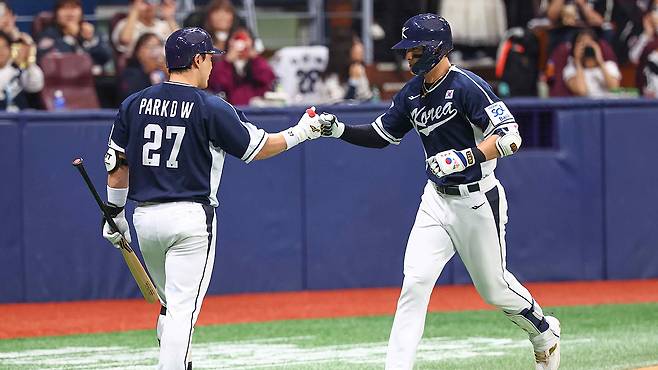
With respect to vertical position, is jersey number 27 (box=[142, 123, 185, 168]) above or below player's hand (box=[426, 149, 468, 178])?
above

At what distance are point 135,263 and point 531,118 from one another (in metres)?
6.40

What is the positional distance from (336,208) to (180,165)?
20.0 feet

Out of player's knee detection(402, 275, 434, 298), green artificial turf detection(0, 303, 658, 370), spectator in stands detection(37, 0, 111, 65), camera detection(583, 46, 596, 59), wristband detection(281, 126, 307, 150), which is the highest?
spectator in stands detection(37, 0, 111, 65)

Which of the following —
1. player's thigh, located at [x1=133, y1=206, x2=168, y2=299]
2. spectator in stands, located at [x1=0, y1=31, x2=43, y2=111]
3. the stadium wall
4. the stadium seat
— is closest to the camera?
player's thigh, located at [x1=133, y1=206, x2=168, y2=299]

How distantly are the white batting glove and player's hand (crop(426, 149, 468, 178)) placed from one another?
712 mm

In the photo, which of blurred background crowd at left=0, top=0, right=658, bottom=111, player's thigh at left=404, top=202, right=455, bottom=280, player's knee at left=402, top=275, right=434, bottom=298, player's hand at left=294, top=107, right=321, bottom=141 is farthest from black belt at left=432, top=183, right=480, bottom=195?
blurred background crowd at left=0, top=0, right=658, bottom=111

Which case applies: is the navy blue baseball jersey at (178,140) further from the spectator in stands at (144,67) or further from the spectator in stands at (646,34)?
the spectator in stands at (646,34)

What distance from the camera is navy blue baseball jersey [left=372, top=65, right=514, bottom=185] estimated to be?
7016 mm

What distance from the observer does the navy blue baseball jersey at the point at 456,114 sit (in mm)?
7016

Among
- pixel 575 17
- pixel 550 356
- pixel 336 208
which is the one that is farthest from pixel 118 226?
pixel 575 17

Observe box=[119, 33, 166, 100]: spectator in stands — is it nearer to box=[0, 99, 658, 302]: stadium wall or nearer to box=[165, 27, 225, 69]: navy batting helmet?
box=[0, 99, 658, 302]: stadium wall

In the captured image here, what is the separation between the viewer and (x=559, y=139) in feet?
41.8

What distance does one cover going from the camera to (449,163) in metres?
6.79

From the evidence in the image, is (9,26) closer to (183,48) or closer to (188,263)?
(183,48)
